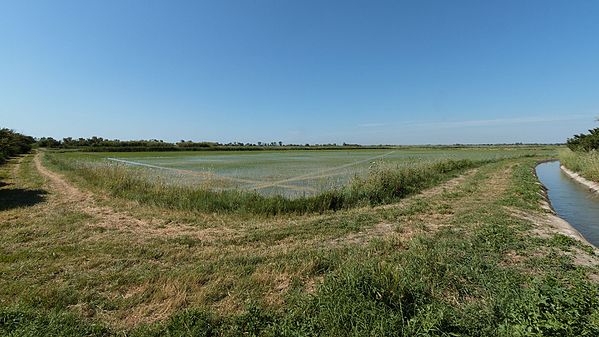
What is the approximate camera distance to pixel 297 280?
14.8 ft

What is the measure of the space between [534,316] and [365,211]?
7.01m

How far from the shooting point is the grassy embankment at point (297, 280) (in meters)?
3.13

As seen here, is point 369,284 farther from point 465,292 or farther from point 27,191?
point 27,191

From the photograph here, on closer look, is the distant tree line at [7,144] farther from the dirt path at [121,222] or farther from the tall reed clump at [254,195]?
the dirt path at [121,222]

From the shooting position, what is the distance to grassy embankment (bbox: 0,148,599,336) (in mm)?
3131

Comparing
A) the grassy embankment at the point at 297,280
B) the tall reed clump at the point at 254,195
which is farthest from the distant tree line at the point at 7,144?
the grassy embankment at the point at 297,280

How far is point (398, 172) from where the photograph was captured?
49.5ft

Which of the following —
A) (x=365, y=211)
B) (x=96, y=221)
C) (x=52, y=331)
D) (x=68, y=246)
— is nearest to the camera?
(x=52, y=331)

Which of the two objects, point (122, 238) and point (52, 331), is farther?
point (122, 238)

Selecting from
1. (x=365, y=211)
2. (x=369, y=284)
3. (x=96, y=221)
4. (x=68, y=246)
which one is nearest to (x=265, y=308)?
(x=369, y=284)

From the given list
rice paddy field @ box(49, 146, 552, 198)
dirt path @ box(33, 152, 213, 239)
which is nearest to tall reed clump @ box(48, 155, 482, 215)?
rice paddy field @ box(49, 146, 552, 198)

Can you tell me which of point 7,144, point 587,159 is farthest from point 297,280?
point 7,144

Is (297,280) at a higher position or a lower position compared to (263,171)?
higher

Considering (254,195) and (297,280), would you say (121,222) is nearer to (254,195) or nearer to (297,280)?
(254,195)
